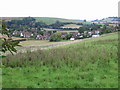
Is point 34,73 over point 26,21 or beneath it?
beneath

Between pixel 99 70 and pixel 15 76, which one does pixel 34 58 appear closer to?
pixel 15 76

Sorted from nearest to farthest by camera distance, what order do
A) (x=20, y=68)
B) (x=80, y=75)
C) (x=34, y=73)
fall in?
(x=80, y=75) < (x=34, y=73) < (x=20, y=68)

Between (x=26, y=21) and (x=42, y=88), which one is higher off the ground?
(x=26, y=21)

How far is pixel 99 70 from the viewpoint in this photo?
34.5 ft

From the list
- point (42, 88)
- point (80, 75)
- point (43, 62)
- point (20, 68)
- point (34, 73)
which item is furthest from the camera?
point (43, 62)

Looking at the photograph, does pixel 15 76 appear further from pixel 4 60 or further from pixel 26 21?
pixel 26 21

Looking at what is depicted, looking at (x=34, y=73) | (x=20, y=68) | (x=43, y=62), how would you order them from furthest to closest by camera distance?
(x=43, y=62), (x=20, y=68), (x=34, y=73)

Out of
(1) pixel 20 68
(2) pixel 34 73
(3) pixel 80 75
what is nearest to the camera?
(3) pixel 80 75

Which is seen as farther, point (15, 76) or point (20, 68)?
point (20, 68)

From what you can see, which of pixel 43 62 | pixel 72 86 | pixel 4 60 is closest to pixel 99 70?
pixel 72 86

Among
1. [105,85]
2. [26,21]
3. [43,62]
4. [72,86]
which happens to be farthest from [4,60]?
[26,21]

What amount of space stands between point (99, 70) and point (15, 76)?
5.13 meters

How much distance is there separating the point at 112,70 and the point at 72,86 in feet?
12.1

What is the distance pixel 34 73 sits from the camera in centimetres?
1019
